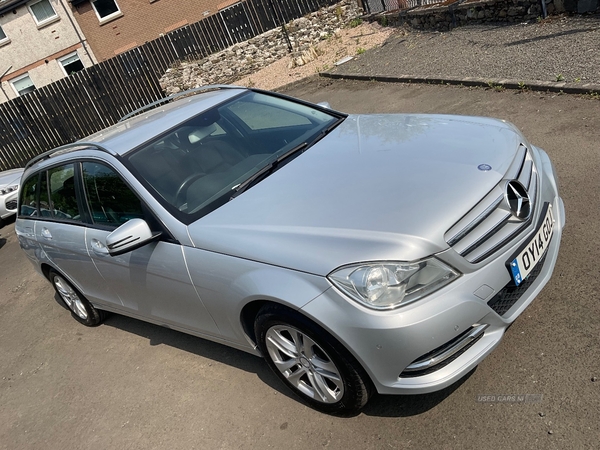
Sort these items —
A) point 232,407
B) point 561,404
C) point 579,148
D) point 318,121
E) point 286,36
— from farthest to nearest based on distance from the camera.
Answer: point 286,36
point 579,148
point 318,121
point 232,407
point 561,404

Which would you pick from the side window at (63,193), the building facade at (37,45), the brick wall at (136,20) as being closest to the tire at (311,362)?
the side window at (63,193)

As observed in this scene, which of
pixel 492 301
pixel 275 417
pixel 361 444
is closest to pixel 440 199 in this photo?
pixel 492 301

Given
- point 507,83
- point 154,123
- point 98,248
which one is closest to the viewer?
point 98,248

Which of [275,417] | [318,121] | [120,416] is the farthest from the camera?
[318,121]

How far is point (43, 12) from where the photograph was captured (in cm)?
2916

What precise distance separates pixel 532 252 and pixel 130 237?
2.38m

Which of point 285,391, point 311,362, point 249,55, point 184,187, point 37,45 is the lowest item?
point 285,391

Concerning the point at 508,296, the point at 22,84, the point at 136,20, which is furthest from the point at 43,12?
the point at 508,296

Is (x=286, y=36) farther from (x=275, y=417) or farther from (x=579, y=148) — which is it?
(x=275, y=417)

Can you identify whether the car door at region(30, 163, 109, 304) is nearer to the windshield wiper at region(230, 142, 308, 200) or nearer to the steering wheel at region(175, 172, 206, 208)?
the steering wheel at region(175, 172, 206, 208)

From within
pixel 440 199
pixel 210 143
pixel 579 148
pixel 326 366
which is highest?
pixel 210 143

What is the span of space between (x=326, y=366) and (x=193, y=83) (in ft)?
53.3

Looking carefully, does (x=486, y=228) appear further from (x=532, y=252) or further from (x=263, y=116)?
(x=263, y=116)

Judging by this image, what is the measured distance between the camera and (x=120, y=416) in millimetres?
3986
